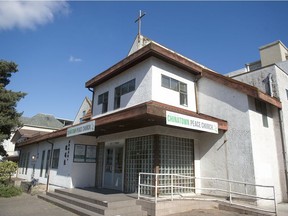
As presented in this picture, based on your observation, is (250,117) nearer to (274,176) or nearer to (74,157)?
(274,176)

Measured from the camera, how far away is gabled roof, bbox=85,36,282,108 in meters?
9.73

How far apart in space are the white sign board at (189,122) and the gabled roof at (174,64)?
2.05 m

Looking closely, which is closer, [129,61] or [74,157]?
[129,61]

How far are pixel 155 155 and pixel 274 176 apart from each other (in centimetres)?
558

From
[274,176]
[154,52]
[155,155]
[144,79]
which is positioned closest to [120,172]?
[155,155]

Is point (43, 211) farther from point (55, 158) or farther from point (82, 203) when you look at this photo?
point (55, 158)

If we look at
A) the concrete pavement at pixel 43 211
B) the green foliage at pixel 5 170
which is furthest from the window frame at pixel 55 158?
the concrete pavement at pixel 43 211

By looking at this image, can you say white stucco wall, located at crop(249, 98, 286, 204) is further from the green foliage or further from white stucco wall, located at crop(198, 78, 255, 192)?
the green foliage

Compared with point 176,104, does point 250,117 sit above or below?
below

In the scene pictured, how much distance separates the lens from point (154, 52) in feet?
32.3

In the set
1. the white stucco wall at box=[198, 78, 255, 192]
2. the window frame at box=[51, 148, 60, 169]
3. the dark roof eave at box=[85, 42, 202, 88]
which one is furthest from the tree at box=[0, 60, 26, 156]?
the white stucco wall at box=[198, 78, 255, 192]

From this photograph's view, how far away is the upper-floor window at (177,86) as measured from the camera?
10471 millimetres

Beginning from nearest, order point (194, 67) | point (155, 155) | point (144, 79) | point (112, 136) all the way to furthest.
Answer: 1. point (155, 155)
2. point (144, 79)
3. point (194, 67)
4. point (112, 136)

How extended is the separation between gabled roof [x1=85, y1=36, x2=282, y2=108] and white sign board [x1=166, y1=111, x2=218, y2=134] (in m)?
2.05
